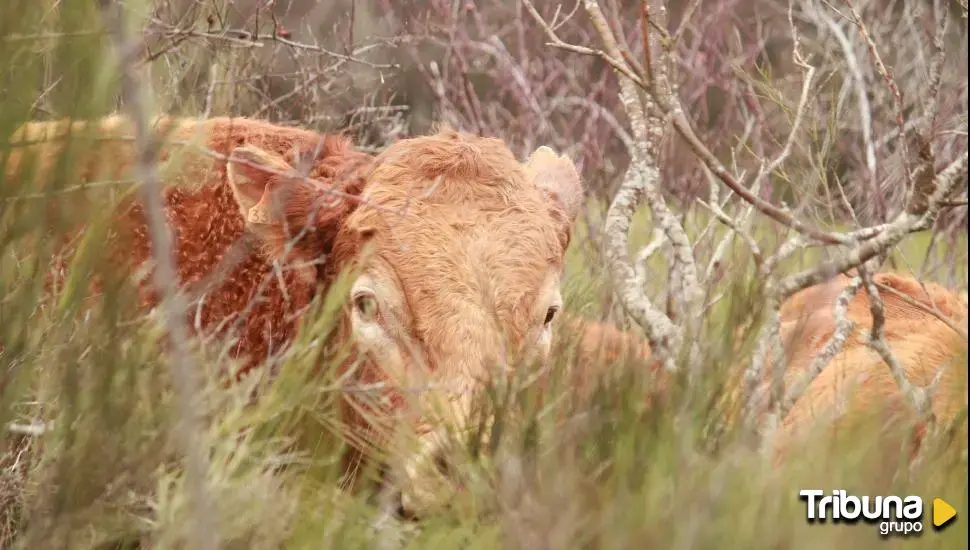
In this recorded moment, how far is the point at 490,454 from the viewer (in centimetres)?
253

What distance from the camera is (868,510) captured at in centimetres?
214

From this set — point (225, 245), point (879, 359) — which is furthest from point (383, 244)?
point (879, 359)

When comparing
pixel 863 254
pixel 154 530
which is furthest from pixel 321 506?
pixel 863 254

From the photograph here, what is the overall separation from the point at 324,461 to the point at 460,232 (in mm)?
1262

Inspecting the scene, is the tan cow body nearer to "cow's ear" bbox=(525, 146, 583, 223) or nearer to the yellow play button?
"cow's ear" bbox=(525, 146, 583, 223)

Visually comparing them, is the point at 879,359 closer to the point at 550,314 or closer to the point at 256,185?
the point at 550,314

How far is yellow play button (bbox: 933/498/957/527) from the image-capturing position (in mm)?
2160

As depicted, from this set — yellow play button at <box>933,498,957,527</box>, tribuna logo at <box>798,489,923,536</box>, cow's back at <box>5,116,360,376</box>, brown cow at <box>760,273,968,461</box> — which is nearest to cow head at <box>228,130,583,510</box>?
cow's back at <box>5,116,360,376</box>

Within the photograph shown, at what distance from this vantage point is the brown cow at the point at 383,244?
345 cm

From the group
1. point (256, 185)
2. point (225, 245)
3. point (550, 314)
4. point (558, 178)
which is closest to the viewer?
point (550, 314)

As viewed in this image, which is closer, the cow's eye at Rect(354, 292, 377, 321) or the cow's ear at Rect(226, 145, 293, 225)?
the cow's eye at Rect(354, 292, 377, 321)

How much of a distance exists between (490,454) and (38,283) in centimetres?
119

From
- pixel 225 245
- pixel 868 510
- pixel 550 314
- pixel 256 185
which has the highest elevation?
pixel 256 185

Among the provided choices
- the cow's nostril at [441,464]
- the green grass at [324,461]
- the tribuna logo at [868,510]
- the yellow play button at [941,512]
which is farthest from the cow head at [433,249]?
the yellow play button at [941,512]
